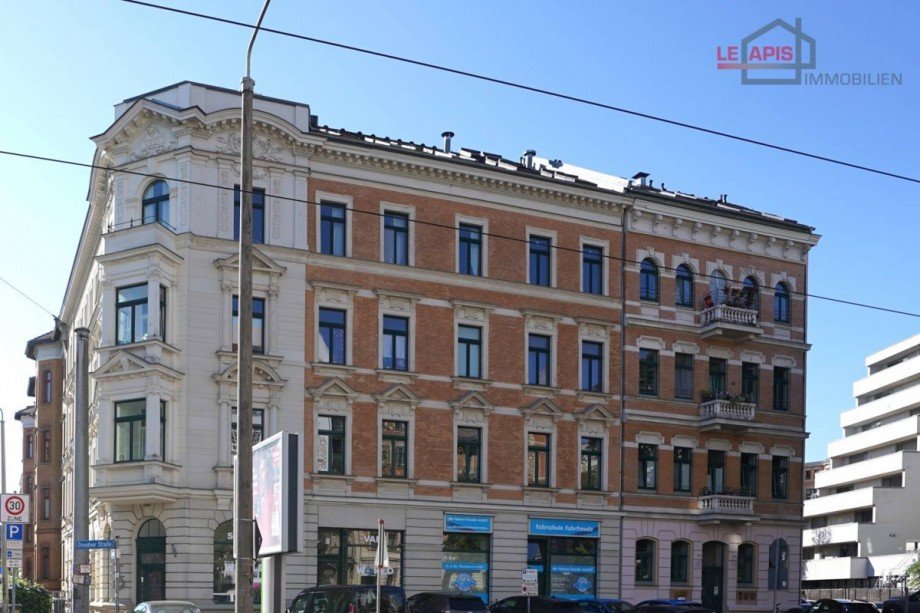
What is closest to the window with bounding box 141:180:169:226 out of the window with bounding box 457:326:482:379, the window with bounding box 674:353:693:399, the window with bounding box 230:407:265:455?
the window with bounding box 230:407:265:455

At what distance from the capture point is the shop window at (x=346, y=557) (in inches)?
1622

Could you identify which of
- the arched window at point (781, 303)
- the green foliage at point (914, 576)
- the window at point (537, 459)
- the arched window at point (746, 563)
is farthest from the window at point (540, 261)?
the green foliage at point (914, 576)

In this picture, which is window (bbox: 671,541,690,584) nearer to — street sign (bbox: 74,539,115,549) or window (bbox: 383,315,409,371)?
window (bbox: 383,315,409,371)

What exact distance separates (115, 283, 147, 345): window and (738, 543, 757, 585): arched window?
81.5 feet

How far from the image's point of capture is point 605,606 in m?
39.5

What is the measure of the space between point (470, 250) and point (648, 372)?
8880 millimetres

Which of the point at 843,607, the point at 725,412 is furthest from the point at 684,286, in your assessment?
the point at 843,607

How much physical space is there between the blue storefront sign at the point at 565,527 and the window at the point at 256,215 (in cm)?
1389

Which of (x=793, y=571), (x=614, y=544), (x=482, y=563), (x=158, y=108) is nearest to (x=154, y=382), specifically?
(x=158, y=108)

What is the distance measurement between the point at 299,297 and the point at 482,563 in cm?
1134

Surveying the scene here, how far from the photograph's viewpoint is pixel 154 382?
3894 centimetres

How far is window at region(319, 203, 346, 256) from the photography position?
42.4 meters

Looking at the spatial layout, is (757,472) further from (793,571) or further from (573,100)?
(573,100)

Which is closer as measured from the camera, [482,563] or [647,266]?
[482,563]
